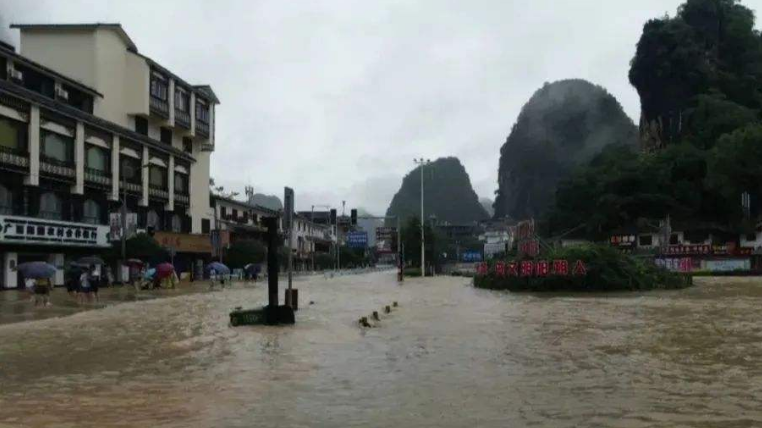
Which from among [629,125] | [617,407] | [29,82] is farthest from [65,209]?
[629,125]

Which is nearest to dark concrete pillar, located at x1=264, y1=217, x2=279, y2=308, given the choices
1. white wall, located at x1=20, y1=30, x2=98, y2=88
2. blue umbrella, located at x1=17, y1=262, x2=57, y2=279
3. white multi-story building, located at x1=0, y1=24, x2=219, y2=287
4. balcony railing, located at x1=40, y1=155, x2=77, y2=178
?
blue umbrella, located at x1=17, y1=262, x2=57, y2=279

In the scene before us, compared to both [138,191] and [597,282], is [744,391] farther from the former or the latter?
[138,191]

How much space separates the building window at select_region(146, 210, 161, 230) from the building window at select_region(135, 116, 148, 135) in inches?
242

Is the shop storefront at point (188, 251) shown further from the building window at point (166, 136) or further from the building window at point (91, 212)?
the building window at point (166, 136)

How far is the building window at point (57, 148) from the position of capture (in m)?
42.9

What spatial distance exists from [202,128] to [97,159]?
1888 cm

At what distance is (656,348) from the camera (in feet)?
46.3

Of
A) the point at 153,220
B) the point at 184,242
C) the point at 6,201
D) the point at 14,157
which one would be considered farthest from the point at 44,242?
the point at 184,242

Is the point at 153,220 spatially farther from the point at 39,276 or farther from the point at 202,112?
the point at 39,276

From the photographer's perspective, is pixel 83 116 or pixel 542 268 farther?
pixel 83 116

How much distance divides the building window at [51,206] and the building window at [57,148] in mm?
2137

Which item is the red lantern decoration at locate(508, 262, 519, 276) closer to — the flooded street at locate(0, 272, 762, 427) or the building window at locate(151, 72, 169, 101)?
the flooded street at locate(0, 272, 762, 427)

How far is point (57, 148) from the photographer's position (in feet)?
145

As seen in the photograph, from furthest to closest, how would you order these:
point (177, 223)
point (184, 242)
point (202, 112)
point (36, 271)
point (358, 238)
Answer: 1. point (358, 238)
2. point (202, 112)
3. point (177, 223)
4. point (184, 242)
5. point (36, 271)
